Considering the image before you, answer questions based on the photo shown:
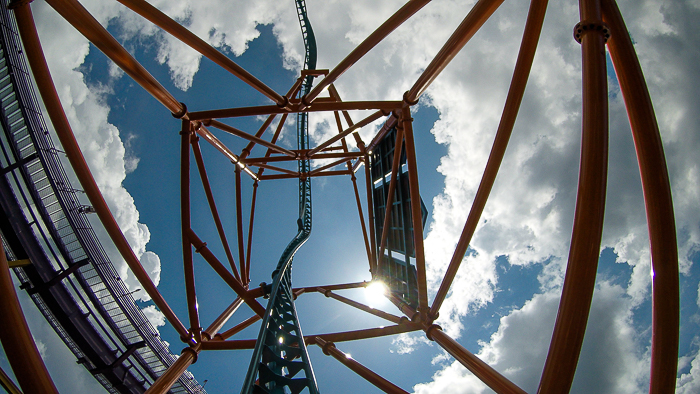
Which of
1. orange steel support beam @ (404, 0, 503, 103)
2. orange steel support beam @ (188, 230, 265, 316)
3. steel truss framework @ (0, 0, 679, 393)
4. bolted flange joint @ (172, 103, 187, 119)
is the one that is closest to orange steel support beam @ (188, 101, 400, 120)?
steel truss framework @ (0, 0, 679, 393)

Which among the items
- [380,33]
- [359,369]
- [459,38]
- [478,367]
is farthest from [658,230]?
[359,369]

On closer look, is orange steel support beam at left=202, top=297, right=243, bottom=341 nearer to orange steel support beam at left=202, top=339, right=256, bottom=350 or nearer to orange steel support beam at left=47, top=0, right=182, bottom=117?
orange steel support beam at left=202, top=339, right=256, bottom=350

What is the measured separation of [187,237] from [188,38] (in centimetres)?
453

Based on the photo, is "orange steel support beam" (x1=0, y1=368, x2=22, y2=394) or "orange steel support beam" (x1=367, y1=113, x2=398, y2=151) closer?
"orange steel support beam" (x1=0, y1=368, x2=22, y2=394)

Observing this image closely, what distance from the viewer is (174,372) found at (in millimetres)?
5848

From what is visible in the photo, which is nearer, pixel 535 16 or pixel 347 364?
pixel 535 16

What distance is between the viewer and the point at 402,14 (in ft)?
21.7

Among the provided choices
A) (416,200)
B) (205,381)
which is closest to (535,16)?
(416,200)

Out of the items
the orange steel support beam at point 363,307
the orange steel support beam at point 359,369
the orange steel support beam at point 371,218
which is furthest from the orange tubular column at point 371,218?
the orange steel support beam at point 359,369

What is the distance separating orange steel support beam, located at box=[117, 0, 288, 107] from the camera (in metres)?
5.52

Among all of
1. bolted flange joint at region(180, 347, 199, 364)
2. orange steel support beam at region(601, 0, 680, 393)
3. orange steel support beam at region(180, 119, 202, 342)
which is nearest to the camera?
orange steel support beam at region(601, 0, 680, 393)

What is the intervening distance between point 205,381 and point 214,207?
57.8ft

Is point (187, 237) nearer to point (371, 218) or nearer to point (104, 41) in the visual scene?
point (104, 41)

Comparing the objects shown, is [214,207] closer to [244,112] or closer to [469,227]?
[244,112]
